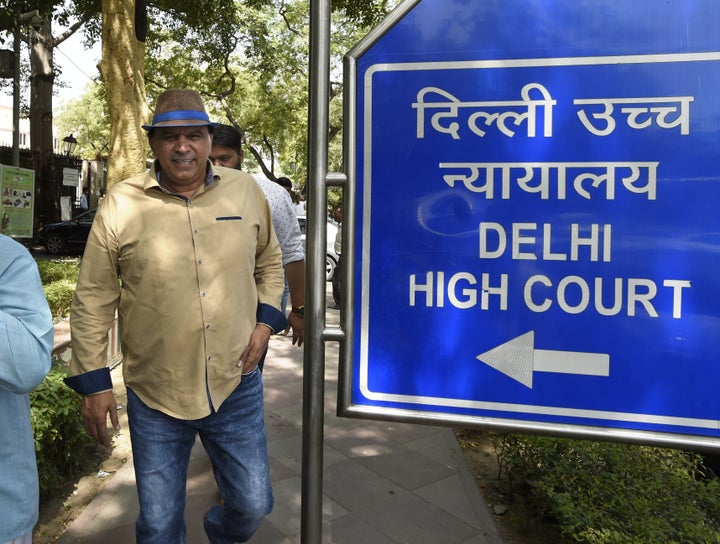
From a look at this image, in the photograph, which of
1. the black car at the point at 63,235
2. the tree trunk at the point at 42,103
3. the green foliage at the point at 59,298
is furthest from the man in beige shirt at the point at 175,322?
the black car at the point at 63,235

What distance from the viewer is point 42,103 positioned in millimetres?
16719

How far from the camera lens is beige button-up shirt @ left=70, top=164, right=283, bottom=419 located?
2.07 m

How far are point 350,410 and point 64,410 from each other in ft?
7.29

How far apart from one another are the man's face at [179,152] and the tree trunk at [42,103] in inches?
664

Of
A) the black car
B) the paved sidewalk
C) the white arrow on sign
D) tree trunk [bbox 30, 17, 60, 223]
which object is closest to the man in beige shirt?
the paved sidewalk

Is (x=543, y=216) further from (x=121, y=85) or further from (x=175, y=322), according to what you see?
(x=121, y=85)

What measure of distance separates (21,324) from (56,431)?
73.3 inches

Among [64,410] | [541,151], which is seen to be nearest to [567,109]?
[541,151]

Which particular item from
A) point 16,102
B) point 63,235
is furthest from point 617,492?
point 63,235

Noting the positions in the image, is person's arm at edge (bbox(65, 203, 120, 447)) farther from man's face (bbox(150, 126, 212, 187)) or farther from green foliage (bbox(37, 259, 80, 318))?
green foliage (bbox(37, 259, 80, 318))

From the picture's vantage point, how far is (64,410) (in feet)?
9.96

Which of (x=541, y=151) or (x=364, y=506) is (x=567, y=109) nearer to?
(x=541, y=151)

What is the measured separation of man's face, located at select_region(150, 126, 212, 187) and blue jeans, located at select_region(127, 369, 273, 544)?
76cm

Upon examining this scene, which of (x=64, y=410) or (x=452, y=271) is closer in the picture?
(x=452, y=271)
